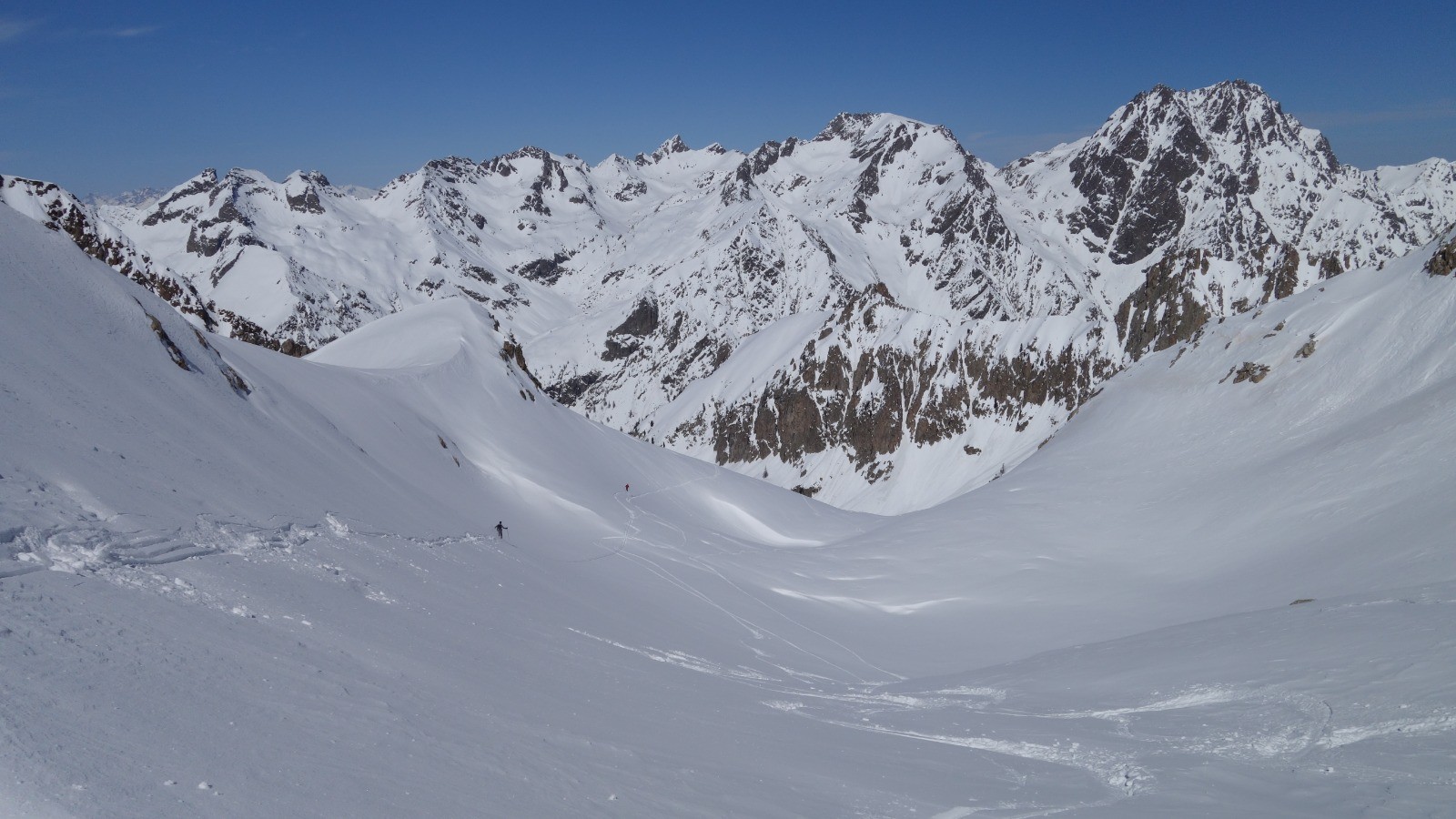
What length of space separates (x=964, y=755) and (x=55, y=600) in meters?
10.3

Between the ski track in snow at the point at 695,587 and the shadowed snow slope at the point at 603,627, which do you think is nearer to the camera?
the shadowed snow slope at the point at 603,627

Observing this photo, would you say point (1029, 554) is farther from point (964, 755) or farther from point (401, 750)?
point (401, 750)

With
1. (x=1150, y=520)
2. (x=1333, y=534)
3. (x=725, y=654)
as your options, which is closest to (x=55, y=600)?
(x=725, y=654)

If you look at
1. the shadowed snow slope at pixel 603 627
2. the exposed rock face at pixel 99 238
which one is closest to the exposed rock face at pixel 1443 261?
the shadowed snow slope at pixel 603 627

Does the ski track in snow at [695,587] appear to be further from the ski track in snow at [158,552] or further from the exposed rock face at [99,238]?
the exposed rock face at [99,238]

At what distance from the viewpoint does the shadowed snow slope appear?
6.90 m

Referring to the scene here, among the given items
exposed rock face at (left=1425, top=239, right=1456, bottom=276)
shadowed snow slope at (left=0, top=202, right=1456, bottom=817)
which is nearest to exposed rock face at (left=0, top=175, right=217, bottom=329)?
shadowed snow slope at (left=0, top=202, right=1456, bottom=817)

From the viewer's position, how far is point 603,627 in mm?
16609

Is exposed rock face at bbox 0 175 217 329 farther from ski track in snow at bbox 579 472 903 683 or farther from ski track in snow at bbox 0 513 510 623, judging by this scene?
ski track in snow at bbox 0 513 510 623

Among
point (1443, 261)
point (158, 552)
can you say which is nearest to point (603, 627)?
point (158, 552)

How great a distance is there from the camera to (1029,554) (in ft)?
104

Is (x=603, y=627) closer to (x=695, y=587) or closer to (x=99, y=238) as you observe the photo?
(x=695, y=587)

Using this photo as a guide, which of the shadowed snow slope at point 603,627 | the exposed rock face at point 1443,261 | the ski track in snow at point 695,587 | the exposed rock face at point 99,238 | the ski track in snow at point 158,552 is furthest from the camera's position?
the exposed rock face at point 99,238

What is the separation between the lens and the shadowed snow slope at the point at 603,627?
272 inches
